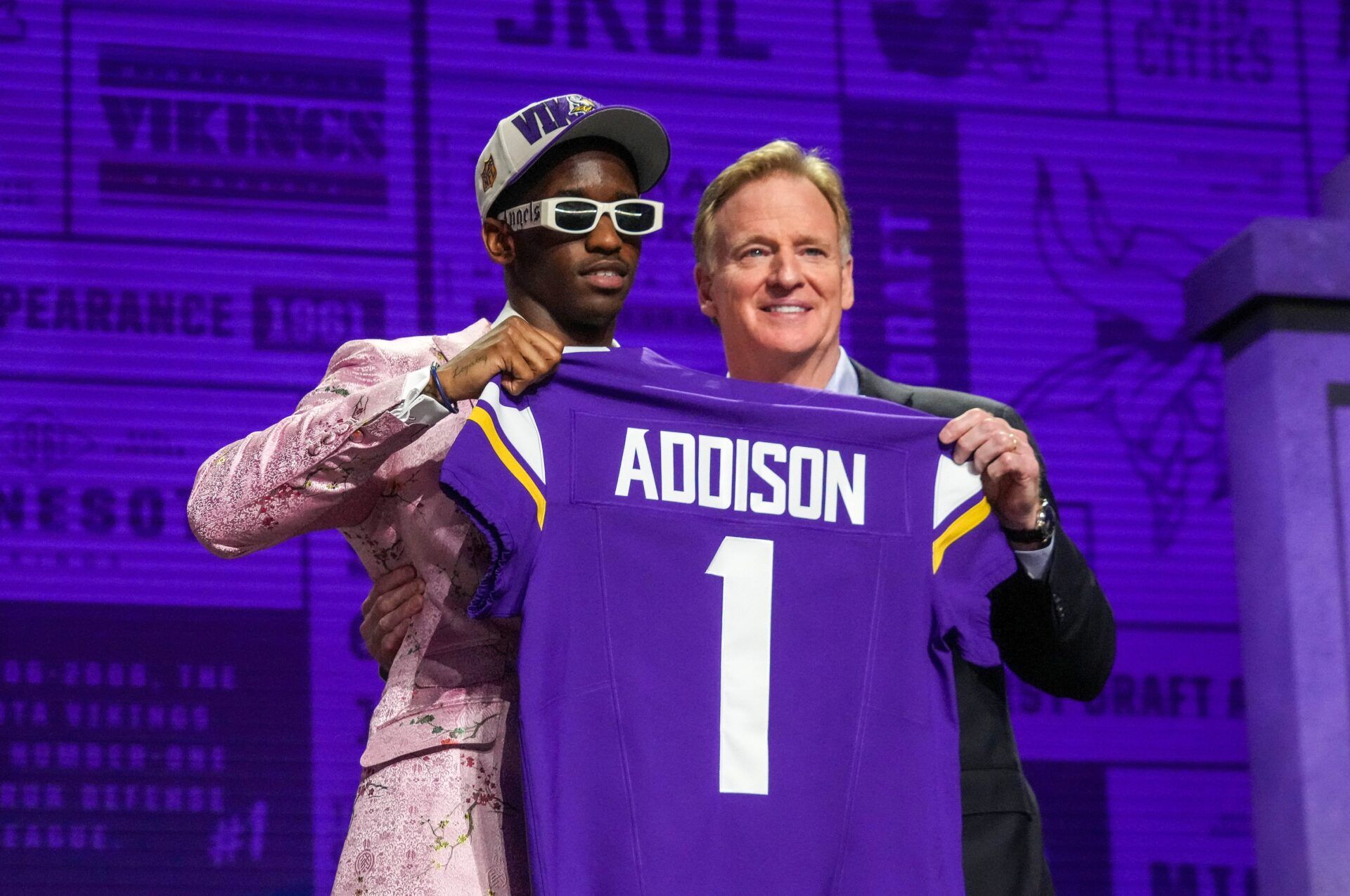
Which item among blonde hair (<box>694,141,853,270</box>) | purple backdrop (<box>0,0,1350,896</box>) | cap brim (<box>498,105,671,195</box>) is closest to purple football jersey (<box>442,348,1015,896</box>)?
cap brim (<box>498,105,671,195</box>)

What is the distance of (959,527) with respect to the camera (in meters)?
1.88

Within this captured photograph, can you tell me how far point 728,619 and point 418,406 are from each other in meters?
0.46

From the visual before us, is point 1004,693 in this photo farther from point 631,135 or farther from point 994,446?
point 631,135

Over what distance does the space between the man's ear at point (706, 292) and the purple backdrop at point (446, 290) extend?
1545 millimetres

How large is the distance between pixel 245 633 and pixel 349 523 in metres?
1.90

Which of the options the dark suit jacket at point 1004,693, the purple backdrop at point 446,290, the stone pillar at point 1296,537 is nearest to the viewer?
the dark suit jacket at point 1004,693

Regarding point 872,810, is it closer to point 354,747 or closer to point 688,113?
point 354,747

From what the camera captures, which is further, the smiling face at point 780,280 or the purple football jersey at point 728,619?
the smiling face at point 780,280

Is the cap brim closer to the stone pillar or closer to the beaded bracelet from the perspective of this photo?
the beaded bracelet

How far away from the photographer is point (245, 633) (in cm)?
359

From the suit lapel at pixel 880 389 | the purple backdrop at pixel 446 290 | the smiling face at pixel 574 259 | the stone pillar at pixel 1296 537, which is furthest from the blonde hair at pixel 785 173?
the purple backdrop at pixel 446 290

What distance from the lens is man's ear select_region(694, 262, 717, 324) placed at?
2206mm

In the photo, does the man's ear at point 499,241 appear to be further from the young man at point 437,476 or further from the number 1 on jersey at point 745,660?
the number 1 on jersey at point 745,660

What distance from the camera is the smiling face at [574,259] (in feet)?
5.88
